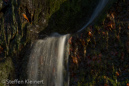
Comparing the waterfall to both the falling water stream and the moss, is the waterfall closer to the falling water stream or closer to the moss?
the falling water stream

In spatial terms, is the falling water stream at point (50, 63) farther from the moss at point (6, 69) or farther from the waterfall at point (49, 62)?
the moss at point (6, 69)


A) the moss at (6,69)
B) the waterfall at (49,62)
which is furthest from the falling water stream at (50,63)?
the moss at (6,69)

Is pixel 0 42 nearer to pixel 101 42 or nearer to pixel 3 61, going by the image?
pixel 3 61

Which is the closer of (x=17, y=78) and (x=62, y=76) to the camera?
(x=62, y=76)

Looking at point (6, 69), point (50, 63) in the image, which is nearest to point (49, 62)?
point (50, 63)

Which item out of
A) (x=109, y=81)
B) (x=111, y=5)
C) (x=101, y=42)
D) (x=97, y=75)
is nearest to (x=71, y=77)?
(x=97, y=75)

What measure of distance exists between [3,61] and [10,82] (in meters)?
0.82

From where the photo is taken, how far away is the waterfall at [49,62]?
13.7 feet

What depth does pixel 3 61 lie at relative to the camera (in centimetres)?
516

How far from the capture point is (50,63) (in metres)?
4.30

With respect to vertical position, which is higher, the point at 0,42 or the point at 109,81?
the point at 0,42

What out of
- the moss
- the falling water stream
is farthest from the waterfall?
the moss

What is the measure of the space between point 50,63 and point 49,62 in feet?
0.16

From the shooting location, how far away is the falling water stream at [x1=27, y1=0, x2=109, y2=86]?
415 centimetres
